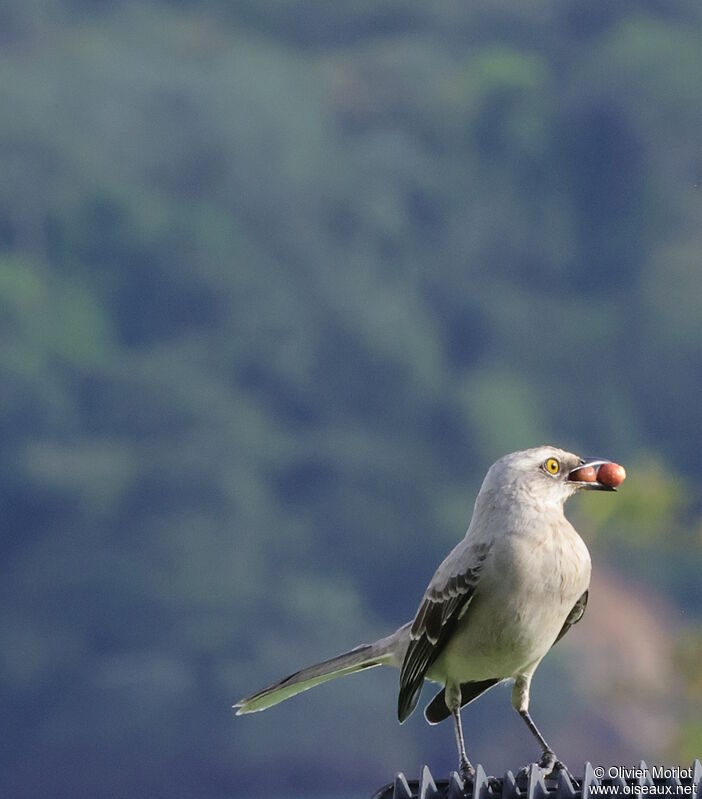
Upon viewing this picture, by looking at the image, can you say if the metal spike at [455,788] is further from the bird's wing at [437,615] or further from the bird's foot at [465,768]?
the bird's wing at [437,615]

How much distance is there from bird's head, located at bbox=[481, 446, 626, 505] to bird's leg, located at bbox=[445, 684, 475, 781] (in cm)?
48

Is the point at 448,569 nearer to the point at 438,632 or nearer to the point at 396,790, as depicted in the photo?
the point at 438,632

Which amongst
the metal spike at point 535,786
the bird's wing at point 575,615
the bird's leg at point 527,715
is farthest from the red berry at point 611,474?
the metal spike at point 535,786

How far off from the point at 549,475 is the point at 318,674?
2.43ft

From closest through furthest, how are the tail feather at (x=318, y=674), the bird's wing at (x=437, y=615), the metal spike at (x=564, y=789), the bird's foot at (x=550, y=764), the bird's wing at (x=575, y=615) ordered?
the metal spike at (x=564, y=789) < the bird's foot at (x=550, y=764) < the bird's wing at (x=437, y=615) < the bird's wing at (x=575, y=615) < the tail feather at (x=318, y=674)

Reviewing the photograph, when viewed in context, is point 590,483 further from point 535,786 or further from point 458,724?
point 535,786

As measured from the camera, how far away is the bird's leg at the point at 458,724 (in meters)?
2.56

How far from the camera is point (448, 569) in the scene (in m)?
2.69

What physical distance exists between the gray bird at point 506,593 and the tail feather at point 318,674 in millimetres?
141

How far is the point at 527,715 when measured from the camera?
2.75 metres

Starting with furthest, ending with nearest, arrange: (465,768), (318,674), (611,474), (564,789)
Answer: (318,674) → (611,474) → (465,768) → (564,789)

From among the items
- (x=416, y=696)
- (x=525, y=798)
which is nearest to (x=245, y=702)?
(x=416, y=696)

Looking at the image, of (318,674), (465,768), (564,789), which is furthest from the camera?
(318,674)

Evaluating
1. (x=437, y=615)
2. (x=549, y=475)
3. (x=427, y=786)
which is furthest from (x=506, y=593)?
(x=427, y=786)
